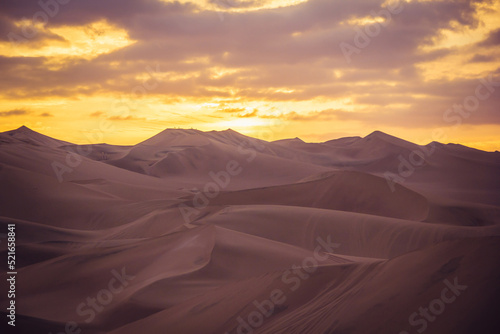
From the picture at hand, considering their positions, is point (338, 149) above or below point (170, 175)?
above

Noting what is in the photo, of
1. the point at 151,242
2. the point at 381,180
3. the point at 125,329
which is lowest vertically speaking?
the point at 125,329

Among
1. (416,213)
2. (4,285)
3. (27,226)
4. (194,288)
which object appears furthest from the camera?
(416,213)

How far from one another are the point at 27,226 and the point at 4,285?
3069 millimetres

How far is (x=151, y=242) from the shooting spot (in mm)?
7488

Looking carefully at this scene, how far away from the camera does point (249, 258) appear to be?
629 cm

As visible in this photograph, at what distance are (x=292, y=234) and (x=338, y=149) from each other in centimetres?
3467

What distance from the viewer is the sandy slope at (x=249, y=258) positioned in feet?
11.3

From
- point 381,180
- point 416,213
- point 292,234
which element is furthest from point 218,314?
point 381,180

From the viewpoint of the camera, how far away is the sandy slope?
346 cm

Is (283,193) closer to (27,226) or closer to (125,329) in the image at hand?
(27,226)

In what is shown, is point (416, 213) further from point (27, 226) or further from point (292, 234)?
point (27, 226)

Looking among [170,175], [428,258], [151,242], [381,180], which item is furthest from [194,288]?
[170,175]

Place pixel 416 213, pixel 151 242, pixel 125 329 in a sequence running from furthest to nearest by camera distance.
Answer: pixel 416 213 < pixel 151 242 < pixel 125 329

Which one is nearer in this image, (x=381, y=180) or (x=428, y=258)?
(x=428, y=258)
